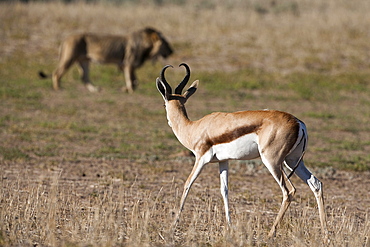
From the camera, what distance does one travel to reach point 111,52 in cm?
2038

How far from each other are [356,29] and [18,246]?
83.1ft

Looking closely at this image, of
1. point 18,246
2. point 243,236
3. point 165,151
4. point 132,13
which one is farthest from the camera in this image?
point 132,13

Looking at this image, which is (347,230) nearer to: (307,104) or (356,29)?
(307,104)

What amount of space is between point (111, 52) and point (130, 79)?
1.14m

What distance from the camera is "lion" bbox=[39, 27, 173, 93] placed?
65.1ft

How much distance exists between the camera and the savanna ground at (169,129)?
6.72 m

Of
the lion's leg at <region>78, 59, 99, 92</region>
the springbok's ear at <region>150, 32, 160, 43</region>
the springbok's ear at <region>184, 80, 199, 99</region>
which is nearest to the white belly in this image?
the springbok's ear at <region>184, 80, 199, 99</region>

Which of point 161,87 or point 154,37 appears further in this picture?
point 154,37

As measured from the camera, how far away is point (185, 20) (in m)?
30.0

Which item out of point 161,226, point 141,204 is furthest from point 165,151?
point 161,226

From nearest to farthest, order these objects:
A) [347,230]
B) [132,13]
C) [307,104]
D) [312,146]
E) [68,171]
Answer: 1. [347,230]
2. [68,171]
3. [312,146]
4. [307,104]
5. [132,13]

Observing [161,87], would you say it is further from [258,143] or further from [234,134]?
[258,143]

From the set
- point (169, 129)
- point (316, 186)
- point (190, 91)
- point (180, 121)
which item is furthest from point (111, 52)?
point (316, 186)

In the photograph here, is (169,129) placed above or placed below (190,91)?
below
